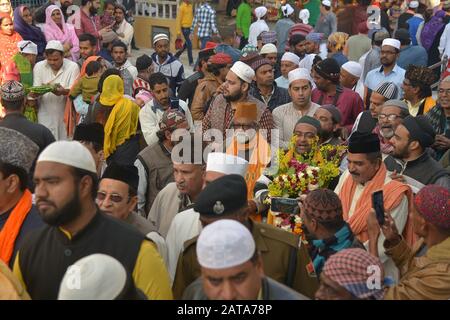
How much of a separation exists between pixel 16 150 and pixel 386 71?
6.81 meters

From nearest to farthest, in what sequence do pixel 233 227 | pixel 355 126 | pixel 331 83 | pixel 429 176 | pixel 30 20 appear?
pixel 233 227
pixel 429 176
pixel 355 126
pixel 331 83
pixel 30 20

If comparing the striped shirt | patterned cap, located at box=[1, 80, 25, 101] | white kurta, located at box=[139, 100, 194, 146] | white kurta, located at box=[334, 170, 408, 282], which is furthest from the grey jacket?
the striped shirt

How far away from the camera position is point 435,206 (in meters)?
4.75

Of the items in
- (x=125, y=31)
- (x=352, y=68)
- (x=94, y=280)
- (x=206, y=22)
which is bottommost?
(x=206, y=22)

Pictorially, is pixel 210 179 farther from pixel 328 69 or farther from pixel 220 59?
pixel 220 59

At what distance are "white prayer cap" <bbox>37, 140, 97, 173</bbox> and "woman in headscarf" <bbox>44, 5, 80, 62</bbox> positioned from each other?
28.6ft

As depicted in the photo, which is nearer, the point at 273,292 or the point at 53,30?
the point at 273,292

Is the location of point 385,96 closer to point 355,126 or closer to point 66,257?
point 355,126

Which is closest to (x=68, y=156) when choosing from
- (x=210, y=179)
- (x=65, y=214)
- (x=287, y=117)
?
(x=65, y=214)

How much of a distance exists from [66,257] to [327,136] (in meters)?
3.98

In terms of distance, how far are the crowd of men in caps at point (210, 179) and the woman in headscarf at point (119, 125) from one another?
2 cm

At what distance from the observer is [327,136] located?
7441 mm

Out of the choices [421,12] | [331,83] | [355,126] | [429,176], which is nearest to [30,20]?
[331,83]

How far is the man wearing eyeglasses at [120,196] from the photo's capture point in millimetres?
5180
